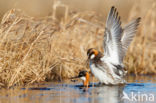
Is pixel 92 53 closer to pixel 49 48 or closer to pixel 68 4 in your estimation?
pixel 49 48

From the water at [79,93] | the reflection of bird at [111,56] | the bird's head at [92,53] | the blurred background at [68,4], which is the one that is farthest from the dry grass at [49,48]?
the blurred background at [68,4]

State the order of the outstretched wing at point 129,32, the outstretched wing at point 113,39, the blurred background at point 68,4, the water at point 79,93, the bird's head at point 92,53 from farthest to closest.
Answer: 1. the blurred background at point 68,4
2. the outstretched wing at point 129,32
3. the bird's head at point 92,53
4. the outstretched wing at point 113,39
5. the water at point 79,93

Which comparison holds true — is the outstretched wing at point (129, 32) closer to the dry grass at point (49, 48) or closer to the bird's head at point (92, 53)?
the dry grass at point (49, 48)

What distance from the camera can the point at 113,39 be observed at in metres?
11.3

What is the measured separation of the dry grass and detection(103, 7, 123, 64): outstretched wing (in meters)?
1.15

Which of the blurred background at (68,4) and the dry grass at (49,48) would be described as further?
the blurred background at (68,4)

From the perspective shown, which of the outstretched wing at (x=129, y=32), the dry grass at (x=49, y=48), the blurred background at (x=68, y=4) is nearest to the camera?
the dry grass at (x=49, y=48)

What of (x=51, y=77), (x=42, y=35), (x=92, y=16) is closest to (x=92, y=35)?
(x=92, y=16)

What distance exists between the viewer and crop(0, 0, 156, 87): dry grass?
1031 cm

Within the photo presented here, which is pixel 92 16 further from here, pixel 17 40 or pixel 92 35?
pixel 17 40

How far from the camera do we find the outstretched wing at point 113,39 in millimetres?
11218

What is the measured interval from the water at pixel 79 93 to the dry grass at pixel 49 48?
0.52 metres

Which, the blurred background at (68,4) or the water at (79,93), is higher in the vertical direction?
the blurred background at (68,4)

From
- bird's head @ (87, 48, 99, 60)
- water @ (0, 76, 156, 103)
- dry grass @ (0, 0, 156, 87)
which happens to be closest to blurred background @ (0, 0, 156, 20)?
dry grass @ (0, 0, 156, 87)
